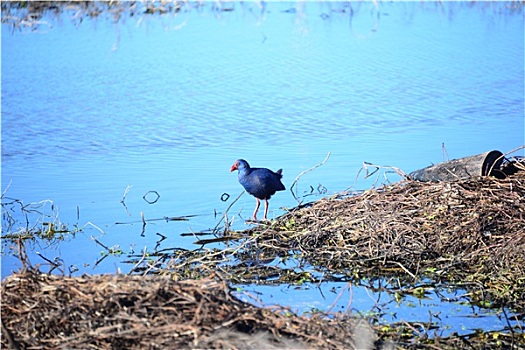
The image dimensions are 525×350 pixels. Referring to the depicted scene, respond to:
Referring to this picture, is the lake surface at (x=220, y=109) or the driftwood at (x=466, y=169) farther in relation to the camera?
the lake surface at (x=220, y=109)

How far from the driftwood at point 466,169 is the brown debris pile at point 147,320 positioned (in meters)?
3.42

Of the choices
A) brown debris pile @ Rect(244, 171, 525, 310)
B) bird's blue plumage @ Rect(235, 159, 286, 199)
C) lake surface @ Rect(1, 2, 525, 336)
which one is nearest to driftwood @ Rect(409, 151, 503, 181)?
brown debris pile @ Rect(244, 171, 525, 310)

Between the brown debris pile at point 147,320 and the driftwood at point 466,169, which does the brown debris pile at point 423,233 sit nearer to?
the driftwood at point 466,169

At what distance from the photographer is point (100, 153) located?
10.6 metres

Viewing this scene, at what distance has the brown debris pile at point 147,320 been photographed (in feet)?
12.6

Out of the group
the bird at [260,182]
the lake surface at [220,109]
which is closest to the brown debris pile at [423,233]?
the lake surface at [220,109]

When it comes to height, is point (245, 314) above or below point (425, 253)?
above

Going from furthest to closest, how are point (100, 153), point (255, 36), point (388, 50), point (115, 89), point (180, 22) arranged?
1. point (180, 22)
2. point (255, 36)
3. point (388, 50)
4. point (115, 89)
5. point (100, 153)

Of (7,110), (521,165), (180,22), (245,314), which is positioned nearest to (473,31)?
(180,22)

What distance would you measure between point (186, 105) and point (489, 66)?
5.61 meters

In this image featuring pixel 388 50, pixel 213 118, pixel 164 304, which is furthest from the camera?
pixel 388 50

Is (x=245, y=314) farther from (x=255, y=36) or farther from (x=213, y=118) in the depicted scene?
(x=255, y=36)

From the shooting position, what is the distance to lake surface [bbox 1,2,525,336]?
340 inches

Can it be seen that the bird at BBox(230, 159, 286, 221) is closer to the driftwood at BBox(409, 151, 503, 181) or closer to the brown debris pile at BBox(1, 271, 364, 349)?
the driftwood at BBox(409, 151, 503, 181)
